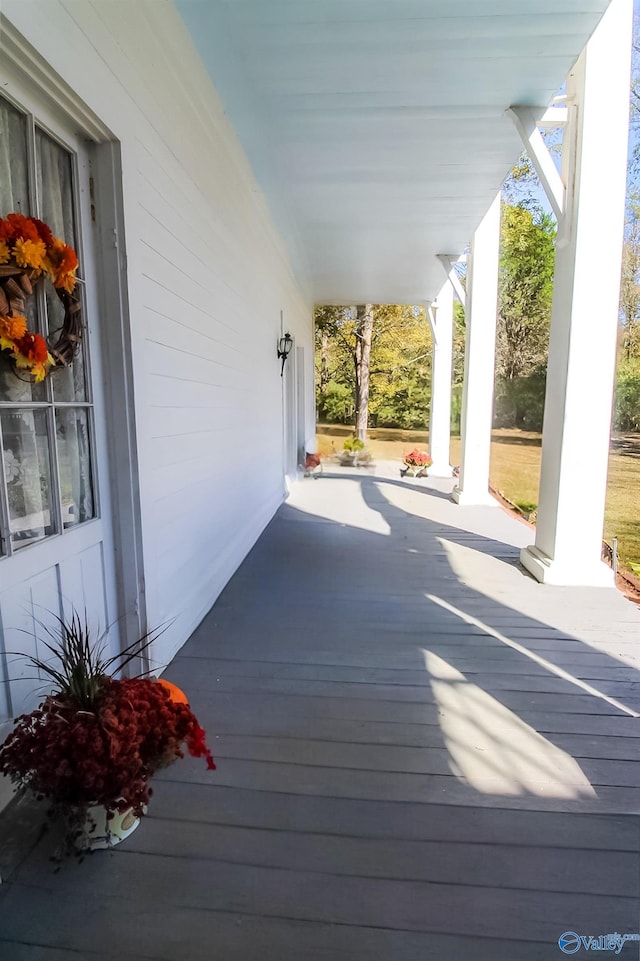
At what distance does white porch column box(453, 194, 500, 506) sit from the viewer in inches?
210

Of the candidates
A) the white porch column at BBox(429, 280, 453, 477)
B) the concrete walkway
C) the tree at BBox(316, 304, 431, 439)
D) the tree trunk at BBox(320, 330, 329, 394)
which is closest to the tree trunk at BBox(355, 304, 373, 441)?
the tree at BBox(316, 304, 431, 439)

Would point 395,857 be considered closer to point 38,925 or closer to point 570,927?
point 570,927

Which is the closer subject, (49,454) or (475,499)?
(49,454)

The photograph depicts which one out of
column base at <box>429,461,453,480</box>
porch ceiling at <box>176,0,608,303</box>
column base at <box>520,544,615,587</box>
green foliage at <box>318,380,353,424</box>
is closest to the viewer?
porch ceiling at <box>176,0,608,303</box>

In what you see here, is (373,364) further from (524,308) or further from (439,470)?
(439,470)

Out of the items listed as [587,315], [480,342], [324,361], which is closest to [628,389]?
[480,342]

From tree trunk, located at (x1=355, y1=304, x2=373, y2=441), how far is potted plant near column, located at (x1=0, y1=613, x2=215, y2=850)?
12007 millimetres

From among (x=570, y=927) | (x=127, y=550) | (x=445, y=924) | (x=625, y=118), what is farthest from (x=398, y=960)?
(x=625, y=118)

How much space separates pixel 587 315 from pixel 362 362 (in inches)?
407

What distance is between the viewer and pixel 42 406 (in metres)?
1.47

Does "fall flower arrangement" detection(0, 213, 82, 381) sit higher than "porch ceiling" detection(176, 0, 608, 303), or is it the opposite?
"porch ceiling" detection(176, 0, 608, 303)

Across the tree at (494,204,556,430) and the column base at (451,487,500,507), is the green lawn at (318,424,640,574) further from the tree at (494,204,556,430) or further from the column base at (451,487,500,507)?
the column base at (451,487,500,507)

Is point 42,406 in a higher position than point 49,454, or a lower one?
higher

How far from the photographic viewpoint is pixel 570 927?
1.13 metres
